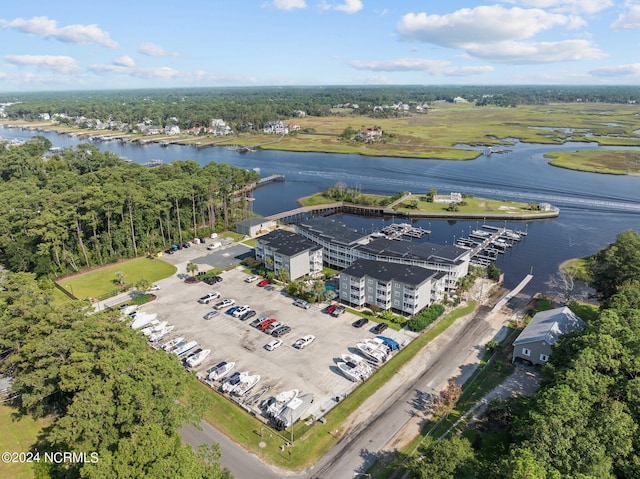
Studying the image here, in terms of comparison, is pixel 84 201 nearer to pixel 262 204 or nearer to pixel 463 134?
pixel 262 204

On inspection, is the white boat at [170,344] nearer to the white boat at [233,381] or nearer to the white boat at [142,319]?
the white boat at [142,319]

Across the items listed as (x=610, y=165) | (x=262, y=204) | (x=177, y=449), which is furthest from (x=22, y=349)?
(x=610, y=165)

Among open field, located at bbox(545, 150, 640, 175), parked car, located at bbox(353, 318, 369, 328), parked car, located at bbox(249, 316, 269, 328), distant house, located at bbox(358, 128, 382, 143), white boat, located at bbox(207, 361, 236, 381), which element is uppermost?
distant house, located at bbox(358, 128, 382, 143)

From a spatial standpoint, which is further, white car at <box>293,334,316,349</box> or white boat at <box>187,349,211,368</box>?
white car at <box>293,334,316,349</box>

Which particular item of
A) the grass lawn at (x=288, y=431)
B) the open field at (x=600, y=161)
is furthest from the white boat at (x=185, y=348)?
the open field at (x=600, y=161)

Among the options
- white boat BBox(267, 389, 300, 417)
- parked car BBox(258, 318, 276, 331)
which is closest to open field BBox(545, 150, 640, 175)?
parked car BBox(258, 318, 276, 331)

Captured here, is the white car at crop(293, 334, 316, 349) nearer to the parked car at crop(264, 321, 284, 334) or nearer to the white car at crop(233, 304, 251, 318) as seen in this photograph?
the parked car at crop(264, 321, 284, 334)

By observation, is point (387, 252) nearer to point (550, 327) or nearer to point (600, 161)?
point (550, 327)
